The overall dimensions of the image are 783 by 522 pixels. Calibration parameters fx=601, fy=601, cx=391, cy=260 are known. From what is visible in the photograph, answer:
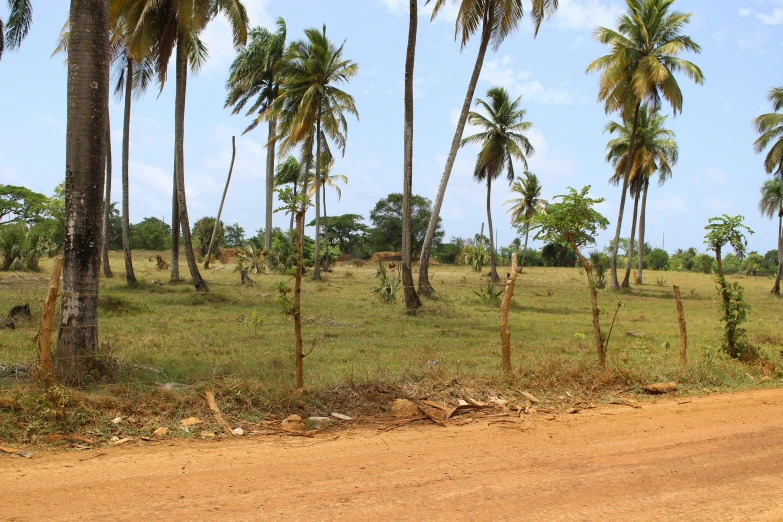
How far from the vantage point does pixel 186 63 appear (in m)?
18.9

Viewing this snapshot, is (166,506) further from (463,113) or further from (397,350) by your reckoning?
(463,113)

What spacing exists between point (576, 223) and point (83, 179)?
6.78 metres

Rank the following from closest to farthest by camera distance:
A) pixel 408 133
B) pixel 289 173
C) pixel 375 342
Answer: pixel 375 342, pixel 408 133, pixel 289 173

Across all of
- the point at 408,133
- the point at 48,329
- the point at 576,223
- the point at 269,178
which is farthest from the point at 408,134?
the point at 269,178

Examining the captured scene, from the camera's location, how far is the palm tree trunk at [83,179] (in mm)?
7059

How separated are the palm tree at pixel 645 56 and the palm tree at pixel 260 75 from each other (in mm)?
14290

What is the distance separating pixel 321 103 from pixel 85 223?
68.5 feet

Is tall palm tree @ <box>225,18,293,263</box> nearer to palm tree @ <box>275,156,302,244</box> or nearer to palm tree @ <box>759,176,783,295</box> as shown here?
palm tree @ <box>275,156,302,244</box>

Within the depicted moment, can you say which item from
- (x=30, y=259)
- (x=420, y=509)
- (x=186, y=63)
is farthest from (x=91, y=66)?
(x=30, y=259)

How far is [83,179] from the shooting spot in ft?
23.4

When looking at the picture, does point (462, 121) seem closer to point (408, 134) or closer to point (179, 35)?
point (408, 134)

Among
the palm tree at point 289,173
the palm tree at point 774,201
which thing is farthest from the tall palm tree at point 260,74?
the palm tree at point 774,201

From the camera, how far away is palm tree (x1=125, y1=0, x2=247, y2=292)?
16203mm

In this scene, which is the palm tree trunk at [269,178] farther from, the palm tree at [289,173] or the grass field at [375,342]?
the palm tree at [289,173]
